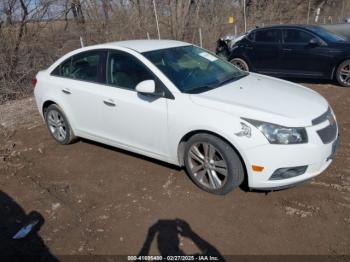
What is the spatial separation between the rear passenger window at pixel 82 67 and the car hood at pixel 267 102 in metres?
1.65

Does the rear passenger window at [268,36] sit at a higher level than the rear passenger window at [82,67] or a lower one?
lower

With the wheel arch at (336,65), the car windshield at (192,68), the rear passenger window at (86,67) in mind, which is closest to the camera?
the car windshield at (192,68)

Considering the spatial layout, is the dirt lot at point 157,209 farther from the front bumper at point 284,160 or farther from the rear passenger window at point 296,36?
the rear passenger window at point 296,36

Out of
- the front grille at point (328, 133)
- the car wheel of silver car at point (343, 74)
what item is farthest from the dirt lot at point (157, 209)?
the car wheel of silver car at point (343, 74)

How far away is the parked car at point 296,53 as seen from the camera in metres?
7.78

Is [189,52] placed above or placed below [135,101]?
above

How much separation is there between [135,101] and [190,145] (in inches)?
34.4

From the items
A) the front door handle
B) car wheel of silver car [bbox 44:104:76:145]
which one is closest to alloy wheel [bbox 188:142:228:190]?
the front door handle

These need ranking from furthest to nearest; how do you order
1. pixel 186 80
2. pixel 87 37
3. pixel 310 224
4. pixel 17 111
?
pixel 87 37
pixel 17 111
pixel 186 80
pixel 310 224

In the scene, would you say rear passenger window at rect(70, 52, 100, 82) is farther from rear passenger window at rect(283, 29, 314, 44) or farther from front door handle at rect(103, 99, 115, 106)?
rear passenger window at rect(283, 29, 314, 44)

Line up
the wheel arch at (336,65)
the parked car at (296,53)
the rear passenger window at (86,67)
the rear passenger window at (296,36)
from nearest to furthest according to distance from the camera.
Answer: the rear passenger window at (86,67) < the wheel arch at (336,65) < the parked car at (296,53) < the rear passenger window at (296,36)

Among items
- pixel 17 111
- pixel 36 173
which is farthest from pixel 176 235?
pixel 17 111

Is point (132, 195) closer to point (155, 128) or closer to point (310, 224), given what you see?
point (155, 128)

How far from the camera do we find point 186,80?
3979 millimetres
